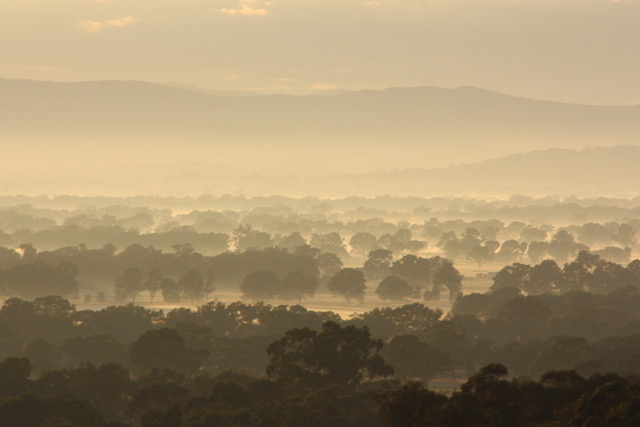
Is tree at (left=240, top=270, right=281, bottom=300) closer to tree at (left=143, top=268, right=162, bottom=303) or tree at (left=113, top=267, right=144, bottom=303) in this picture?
tree at (left=143, top=268, right=162, bottom=303)

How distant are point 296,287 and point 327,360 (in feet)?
282

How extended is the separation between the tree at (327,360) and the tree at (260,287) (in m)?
81.9

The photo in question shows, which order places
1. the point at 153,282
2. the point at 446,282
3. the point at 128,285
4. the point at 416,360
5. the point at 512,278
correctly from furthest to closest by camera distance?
the point at 446,282 < the point at 512,278 < the point at 153,282 < the point at 128,285 < the point at 416,360

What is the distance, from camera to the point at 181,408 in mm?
67875

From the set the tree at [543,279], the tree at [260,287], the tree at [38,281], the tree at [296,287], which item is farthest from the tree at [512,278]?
the tree at [38,281]

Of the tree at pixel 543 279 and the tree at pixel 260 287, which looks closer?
the tree at pixel 260 287

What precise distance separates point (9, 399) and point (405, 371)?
3782 cm

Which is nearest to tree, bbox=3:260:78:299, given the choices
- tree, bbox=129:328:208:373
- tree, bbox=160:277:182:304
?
tree, bbox=160:277:182:304

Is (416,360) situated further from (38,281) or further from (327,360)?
(38,281)

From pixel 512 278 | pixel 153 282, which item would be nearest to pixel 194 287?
pixel 153 282

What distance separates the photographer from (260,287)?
161 metres

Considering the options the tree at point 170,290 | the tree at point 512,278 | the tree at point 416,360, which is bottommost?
the tree at point 416,360

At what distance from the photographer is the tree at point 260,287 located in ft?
527

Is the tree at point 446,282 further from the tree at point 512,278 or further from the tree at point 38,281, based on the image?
the tree at point 38,281
